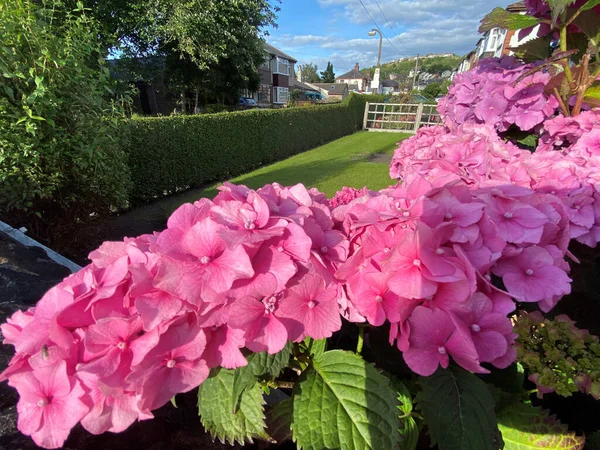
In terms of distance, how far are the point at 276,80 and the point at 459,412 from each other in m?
53.9

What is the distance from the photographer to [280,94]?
50938 millimetres

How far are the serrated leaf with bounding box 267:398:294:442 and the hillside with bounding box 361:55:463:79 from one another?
331 feet

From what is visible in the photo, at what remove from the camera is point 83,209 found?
14.5 ft

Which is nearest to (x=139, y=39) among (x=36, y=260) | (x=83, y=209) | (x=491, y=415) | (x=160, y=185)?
(x=160, y=185)

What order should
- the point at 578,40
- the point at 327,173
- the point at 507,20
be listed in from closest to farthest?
the point at 507,20 < the point at 578,40 < the point at 327,173

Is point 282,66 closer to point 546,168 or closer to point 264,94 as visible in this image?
point 264,94

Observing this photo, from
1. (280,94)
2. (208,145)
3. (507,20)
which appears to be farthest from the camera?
(280,94)

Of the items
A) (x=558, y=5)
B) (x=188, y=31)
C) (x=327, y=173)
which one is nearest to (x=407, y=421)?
(x=558, y=5)

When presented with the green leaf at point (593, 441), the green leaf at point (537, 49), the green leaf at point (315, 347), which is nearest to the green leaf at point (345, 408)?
the green leaf at point (315, 347)

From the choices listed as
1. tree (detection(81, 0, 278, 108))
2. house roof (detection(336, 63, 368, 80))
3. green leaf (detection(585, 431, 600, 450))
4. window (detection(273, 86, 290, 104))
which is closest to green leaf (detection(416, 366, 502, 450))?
green leaf (detection(585, 431, 600, 450))

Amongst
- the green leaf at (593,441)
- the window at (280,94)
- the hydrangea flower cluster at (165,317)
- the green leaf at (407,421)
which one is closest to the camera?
the hydrangea flower cluster at (165,317)

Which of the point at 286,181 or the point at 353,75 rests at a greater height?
the point at 353,75

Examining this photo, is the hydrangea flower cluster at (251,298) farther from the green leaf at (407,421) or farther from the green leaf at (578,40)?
the green leaf at (578,40)

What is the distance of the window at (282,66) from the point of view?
4979 cm
